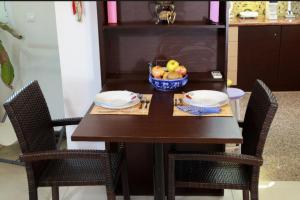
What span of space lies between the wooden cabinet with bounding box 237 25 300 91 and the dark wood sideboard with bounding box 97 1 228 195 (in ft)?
7.20

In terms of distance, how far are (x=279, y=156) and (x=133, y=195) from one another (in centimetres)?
118

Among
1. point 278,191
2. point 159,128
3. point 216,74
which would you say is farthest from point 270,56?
point 159,128

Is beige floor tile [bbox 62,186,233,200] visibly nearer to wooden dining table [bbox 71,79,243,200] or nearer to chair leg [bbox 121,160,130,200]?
chair leg [bbox 121,160,130,200]

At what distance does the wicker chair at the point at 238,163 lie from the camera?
5.81ft

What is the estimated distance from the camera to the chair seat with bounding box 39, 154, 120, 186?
1909mm

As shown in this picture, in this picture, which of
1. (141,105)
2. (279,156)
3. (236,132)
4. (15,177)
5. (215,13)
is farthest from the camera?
(279,156)

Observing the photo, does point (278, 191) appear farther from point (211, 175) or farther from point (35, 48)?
point (35, 48)

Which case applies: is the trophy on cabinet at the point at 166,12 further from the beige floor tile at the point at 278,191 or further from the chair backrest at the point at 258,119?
the beige floor tile at the point at 278,191

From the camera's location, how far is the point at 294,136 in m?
3.43

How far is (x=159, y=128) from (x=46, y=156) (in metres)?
0.51

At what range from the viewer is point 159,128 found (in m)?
1.74

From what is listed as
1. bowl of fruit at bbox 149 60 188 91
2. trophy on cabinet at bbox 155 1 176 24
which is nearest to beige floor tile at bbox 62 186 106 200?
bowl of fruit at bbox 149 60 188 91

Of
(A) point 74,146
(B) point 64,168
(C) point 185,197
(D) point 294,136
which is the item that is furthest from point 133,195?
(D) point 294,136

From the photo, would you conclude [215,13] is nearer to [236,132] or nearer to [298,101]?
[236,132]
